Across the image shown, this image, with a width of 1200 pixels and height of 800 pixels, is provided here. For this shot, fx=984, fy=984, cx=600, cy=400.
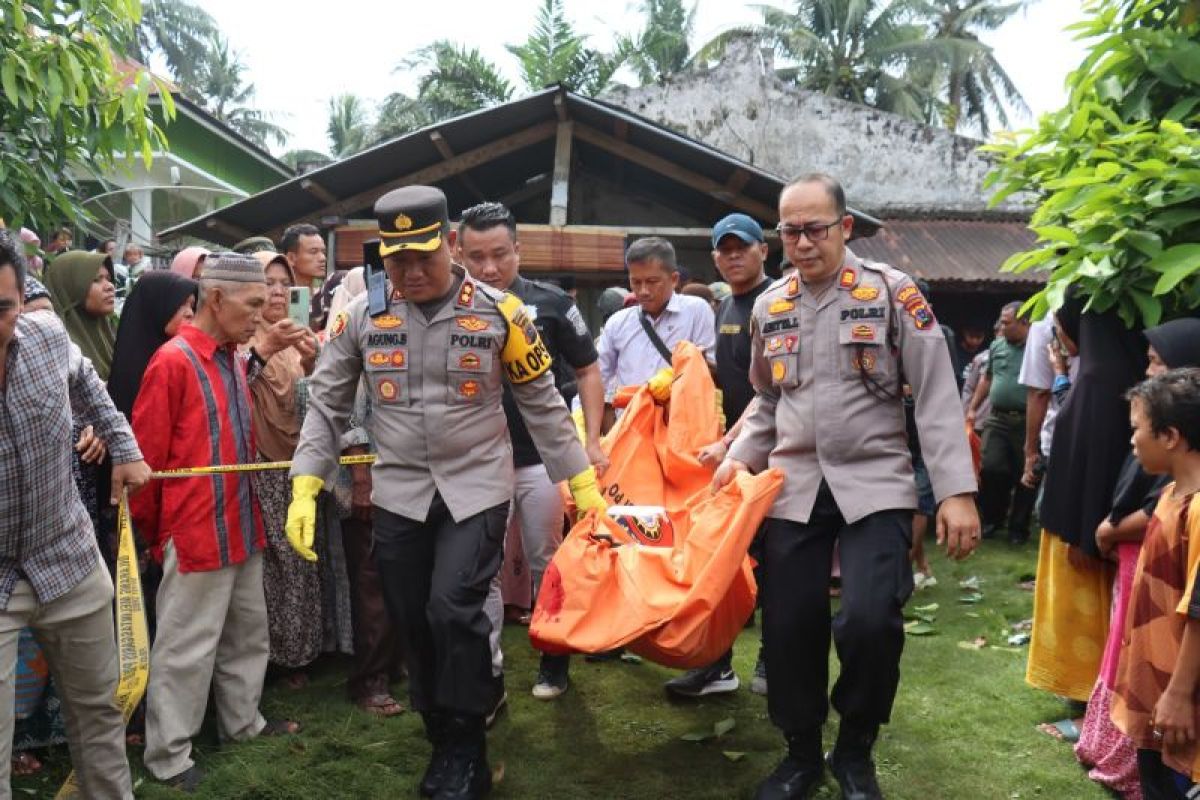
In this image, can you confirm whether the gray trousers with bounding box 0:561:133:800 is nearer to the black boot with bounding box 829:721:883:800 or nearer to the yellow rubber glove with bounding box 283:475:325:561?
the yellow rubber glove with bounding box 283:475:325:561

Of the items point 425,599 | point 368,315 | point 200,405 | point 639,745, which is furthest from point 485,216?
point 639,745

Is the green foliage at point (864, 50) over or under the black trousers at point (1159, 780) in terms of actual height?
over

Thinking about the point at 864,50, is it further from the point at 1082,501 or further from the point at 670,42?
the point at 1082,501

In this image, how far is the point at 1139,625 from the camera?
3.03m

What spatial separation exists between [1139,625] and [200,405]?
10.9 feet

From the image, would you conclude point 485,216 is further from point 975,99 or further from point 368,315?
point 975,99

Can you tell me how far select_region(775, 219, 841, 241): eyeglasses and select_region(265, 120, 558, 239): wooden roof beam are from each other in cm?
756

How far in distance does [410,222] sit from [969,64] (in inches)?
1226

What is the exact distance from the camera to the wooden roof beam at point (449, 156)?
9828 millimetres

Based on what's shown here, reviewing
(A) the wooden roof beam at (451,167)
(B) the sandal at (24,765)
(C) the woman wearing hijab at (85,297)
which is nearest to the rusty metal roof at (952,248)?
(A) the wooden roof beam at (451,167)

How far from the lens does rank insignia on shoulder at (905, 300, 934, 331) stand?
3.23m

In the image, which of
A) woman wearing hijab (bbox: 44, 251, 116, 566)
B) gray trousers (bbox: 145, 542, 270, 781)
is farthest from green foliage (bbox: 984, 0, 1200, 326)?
woman wearing hijab (bbox: 44, 251, 116, 566)

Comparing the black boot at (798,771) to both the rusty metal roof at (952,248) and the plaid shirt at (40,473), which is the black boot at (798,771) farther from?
the rusty metal roof at (952,248)

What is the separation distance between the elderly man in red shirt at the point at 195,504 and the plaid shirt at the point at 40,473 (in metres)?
0.66
